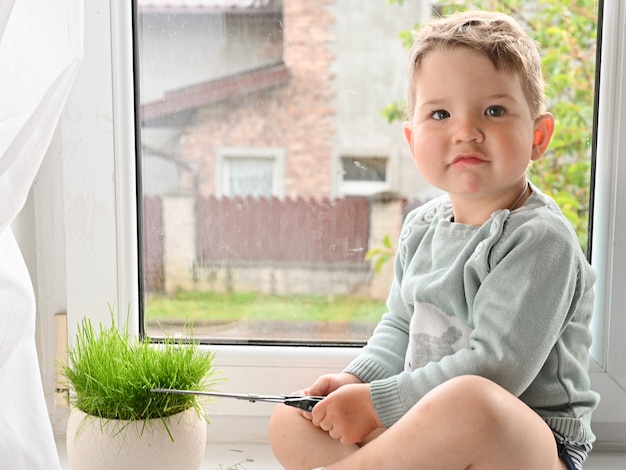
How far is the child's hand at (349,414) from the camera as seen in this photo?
3.39 ft

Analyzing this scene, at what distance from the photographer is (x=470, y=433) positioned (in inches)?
35.1

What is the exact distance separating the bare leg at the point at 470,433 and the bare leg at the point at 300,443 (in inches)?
5.1

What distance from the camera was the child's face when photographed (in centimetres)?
103

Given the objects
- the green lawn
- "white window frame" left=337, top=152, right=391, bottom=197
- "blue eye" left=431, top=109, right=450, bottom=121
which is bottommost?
the green lawn

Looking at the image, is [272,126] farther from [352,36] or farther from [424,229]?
[424,229]

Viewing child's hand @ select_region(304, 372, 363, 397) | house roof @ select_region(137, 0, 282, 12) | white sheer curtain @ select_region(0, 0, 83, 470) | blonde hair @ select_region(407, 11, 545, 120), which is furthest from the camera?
house roof @ select_region(137, 0, 282, 12)

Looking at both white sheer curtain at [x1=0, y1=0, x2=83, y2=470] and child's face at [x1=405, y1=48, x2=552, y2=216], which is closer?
white sheer curtain at [x1=0, y1=0, x2=83, y2=470]

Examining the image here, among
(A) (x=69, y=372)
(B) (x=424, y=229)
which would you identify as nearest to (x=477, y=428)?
(B) (x=424, y=229)

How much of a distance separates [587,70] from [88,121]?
0.78 metres

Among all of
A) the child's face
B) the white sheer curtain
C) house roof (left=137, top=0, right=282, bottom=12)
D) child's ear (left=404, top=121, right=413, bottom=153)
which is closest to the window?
house roof (left=137, top=0, right=282, bottom=12)

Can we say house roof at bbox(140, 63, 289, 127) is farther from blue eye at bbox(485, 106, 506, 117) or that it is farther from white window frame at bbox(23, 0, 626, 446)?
blue eye at bbox(485, 106, 506, 117)

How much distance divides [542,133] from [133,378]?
0.62 m

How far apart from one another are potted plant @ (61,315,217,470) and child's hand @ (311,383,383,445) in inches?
7.0

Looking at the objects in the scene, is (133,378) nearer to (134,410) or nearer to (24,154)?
(134,410)
